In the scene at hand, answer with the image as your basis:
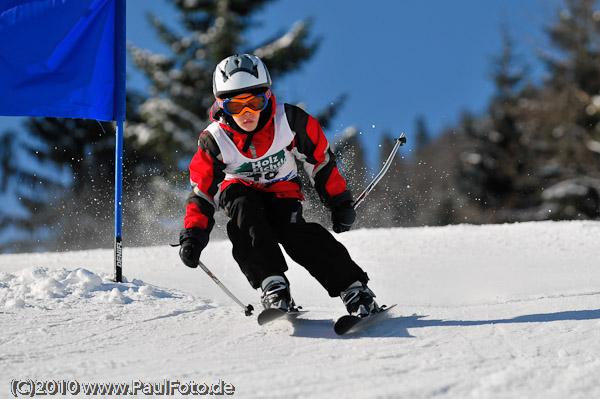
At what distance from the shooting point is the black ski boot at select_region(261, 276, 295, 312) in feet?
9.40

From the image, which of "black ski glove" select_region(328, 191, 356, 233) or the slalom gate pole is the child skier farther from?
the slalom gate pole

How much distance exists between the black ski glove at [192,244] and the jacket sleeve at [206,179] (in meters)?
0.10

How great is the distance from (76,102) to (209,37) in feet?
45.2

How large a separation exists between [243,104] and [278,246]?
Answer: 0.76m

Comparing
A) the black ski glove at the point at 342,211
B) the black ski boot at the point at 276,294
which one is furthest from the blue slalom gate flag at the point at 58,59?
the black ski boot at the point at 276,294

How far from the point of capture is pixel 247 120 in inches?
125

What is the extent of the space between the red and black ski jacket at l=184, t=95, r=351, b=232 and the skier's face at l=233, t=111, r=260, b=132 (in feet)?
0.13

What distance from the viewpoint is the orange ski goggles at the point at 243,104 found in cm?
313

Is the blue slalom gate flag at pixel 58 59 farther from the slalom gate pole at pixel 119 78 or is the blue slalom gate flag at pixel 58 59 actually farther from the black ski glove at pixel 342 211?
the black ski glove at pixel 342 211

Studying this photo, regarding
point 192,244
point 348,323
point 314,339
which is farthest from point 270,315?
point 192,244

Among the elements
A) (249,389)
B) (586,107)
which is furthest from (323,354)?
(586,107)

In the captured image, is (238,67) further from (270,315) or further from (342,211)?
(270,315)

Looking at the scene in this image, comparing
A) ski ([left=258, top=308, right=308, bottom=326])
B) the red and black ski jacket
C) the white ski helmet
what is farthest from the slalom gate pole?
ski ([left=258, top=308, right=308, bottom=326])

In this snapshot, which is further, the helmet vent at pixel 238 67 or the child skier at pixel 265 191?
the helmet vent at pixel 238 67
